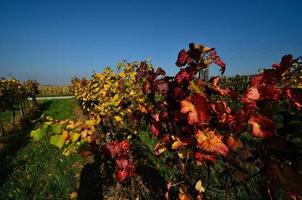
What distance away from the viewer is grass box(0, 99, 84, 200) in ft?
14.1

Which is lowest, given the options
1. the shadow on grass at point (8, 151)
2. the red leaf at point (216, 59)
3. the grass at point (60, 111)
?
the grass at point (60, 111)

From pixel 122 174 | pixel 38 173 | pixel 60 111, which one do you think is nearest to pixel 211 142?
pixel 122 174

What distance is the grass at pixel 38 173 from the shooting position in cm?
429

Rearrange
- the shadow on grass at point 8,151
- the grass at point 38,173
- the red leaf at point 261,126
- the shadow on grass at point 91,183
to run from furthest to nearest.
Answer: the shadow on grass at point 8,151, the grass at point 38,173, the shadow on grass at point 91,183, the red leaf at point 261,126

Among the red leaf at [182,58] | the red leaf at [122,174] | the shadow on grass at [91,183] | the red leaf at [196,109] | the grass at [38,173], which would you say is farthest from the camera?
the grass at [38,173]

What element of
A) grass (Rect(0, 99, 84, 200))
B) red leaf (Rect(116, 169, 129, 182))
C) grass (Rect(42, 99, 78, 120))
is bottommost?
grass (Rect(42, 99, 78, 120))

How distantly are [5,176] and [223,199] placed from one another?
14.1 ft

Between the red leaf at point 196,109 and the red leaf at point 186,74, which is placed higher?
the red leaf at point 186,74

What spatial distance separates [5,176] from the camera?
519 cm

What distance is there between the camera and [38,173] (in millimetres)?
5184

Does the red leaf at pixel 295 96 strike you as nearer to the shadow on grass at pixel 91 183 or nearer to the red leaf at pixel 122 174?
the red leaf at pixel 122 174

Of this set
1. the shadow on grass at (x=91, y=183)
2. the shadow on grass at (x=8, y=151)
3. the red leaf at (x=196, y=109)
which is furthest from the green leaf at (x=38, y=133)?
the shadow on grass at (x=8, y=151)

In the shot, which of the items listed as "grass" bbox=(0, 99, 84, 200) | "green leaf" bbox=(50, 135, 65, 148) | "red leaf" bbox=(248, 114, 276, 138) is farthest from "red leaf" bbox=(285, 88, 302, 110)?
"grass" bbox=(0, 99, 84, 200)

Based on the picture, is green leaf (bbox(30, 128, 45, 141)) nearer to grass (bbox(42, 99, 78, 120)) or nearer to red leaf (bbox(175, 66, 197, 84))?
red leaf (bbox(175, 66, 197, 84))
